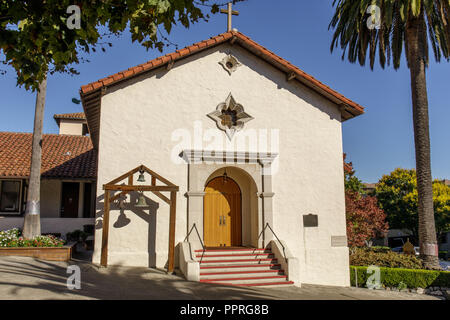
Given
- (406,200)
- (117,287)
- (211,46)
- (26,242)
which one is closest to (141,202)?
(117,287)

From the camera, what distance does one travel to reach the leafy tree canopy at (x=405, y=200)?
1490 inches

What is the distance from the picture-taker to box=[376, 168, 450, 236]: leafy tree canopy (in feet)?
124

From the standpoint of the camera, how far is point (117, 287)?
27.8 ft

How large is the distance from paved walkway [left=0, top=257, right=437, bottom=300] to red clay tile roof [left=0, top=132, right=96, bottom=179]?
23.8 feet

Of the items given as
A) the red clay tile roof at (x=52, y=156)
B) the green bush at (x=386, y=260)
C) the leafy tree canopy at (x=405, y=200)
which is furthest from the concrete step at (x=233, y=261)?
the leafy tree canopy at (x=405, y=200)

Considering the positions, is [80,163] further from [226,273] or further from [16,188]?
[226,273]

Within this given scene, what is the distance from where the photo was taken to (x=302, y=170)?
13391 mm

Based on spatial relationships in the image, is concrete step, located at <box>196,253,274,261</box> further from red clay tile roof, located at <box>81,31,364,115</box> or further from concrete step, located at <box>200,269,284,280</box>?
red clay tile roof, located at <box>81,31,364,115</box>

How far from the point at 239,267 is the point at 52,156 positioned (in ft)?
43.9

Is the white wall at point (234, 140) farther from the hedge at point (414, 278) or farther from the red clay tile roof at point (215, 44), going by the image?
the hedge at point (414, 278)

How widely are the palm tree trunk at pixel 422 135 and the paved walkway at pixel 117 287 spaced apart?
15.6ft

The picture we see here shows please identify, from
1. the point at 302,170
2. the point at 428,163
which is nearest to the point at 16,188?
the point at 302,170

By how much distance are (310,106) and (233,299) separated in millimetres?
8487
